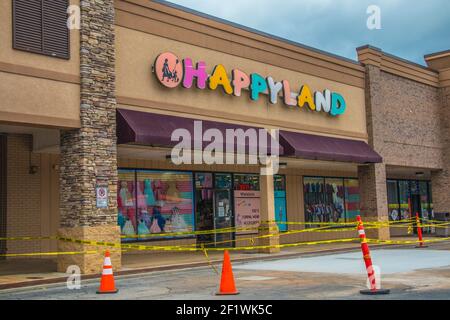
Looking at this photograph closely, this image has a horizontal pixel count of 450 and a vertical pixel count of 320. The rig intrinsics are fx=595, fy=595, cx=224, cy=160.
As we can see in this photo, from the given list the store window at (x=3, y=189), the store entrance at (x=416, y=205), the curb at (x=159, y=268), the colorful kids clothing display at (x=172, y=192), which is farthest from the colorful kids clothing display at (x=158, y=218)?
the store entrance at (x=416, y=205)

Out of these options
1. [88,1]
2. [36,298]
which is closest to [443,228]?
[88,1]

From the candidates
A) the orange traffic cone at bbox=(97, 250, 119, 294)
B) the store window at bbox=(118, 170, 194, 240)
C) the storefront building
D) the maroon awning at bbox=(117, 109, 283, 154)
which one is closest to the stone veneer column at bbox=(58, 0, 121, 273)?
the storefront building

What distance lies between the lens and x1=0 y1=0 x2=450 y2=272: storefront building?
15438mm

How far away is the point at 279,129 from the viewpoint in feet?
73.7

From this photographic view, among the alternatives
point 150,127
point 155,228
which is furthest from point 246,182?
point 150,127

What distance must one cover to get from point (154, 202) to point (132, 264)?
15.3ft

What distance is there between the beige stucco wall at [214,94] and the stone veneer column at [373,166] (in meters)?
0.59

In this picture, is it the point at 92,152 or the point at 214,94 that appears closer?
the point at 92,152

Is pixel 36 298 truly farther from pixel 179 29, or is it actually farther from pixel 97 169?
pixel 179 29

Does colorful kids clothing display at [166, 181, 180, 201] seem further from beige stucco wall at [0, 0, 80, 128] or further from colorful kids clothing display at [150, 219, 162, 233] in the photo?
beige stucco wall at [0, 0, 80, 128]

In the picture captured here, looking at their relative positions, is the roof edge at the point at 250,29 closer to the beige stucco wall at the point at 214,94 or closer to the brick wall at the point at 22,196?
the beige stucco wall at the point at 214,94

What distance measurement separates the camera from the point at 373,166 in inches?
1046

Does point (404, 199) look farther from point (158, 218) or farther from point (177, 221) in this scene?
point (158, 218)

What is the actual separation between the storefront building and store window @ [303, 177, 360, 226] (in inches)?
3.3
